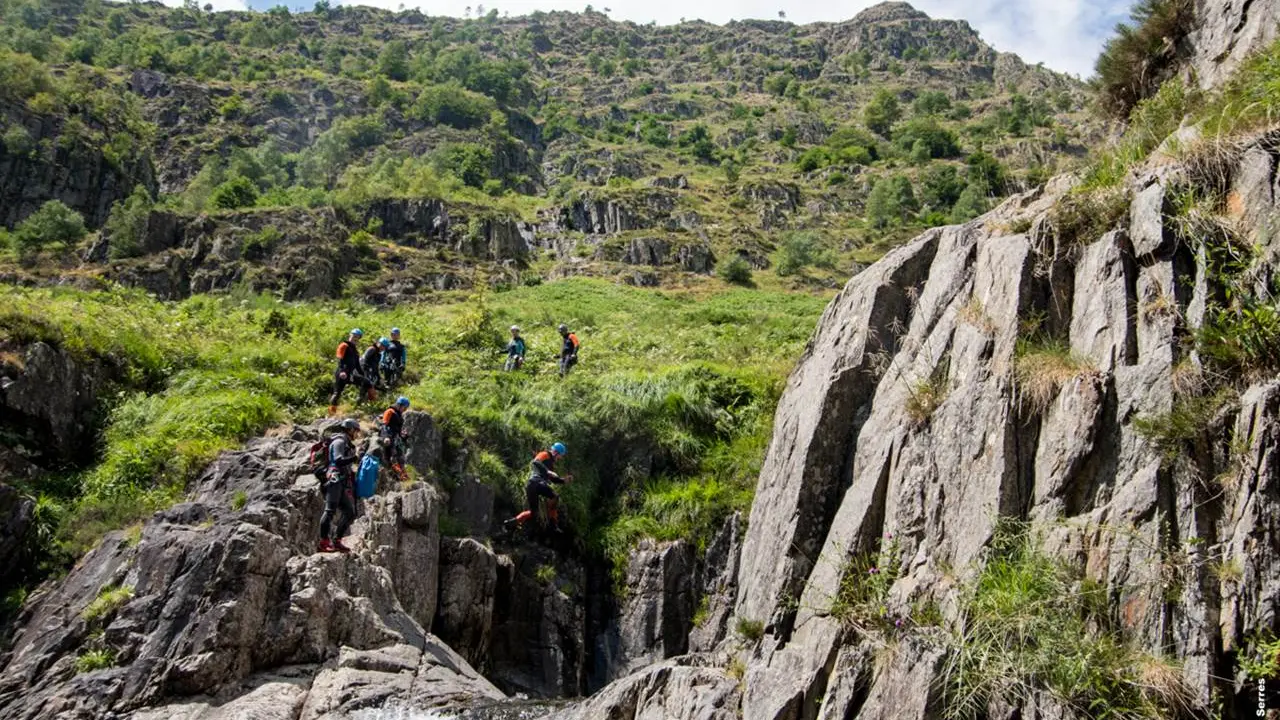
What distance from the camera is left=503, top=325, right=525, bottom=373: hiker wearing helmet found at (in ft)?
69.9

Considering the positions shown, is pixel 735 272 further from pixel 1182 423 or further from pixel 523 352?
pixel 1182 423

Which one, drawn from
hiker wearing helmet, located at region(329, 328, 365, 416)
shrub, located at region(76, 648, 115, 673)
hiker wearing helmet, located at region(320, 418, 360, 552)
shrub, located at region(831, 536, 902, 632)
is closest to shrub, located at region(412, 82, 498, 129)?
hiker wearing helmet, located at region(329, 328, 365, 416)

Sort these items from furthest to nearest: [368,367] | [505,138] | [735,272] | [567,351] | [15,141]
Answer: [505,138]
[15,141]
[735,272]
[567,351]
[368,367]

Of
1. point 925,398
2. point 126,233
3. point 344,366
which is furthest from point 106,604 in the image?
point 126,233

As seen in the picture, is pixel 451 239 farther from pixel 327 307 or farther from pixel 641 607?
pixel 641 607

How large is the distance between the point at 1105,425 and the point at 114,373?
1752 cm

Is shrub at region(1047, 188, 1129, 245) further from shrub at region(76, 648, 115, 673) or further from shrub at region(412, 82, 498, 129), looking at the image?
shrub at region(412, 82, 498, 129)

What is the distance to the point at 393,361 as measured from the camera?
1922 centimetres

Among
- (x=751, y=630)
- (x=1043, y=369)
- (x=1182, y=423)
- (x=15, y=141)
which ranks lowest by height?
(x=751, y=630)

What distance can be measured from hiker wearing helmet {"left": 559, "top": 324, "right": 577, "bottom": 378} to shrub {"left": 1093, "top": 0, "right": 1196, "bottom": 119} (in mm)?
12253

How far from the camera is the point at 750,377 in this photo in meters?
19.8

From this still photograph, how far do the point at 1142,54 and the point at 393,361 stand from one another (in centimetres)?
1535

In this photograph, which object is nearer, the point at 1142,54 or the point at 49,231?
the point at 1142,54

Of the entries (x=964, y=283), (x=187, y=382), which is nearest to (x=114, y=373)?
(x=187, y=382)
